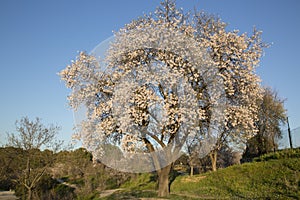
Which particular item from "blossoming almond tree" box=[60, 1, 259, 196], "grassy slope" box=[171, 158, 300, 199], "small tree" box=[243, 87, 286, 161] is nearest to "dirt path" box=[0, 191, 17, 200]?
"blossoming almond tree" box=[60, 1, 259, 196]

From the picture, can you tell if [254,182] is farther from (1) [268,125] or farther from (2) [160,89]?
(1) [268,125]

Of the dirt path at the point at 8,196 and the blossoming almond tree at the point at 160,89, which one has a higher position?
the blossoming almond tree at the point at 160,89

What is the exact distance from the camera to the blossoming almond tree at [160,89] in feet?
52.2

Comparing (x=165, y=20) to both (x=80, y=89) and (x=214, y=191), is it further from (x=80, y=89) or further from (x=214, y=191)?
(x=214, y=191)

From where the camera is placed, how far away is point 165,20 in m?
18.8

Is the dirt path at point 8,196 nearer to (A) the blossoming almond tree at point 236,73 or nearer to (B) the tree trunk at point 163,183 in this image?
(B) the tree trunk at point 163,183

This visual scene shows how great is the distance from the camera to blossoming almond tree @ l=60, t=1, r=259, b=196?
15906mm

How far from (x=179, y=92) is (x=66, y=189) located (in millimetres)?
20200

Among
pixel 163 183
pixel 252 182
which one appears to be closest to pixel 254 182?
pixel 252 182

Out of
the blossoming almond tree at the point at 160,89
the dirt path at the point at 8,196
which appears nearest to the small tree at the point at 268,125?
the blossoming almond tree at the point at 160,89

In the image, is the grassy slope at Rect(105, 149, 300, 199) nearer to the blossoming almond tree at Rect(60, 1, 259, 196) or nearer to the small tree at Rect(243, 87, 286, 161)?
the blossoming almond tree at Rect(60, 1, 259, 196)

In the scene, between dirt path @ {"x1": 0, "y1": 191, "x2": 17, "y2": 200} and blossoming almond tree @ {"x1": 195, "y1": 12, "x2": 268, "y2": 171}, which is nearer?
blossoming almond tree @ {"x1": 195, "y1": 12, "x2": 268, "y2": 171}

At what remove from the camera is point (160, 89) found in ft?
55.3

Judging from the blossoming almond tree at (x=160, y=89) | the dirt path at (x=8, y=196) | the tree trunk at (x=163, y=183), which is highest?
the blossoming almond tree at (x=160, y=89)
